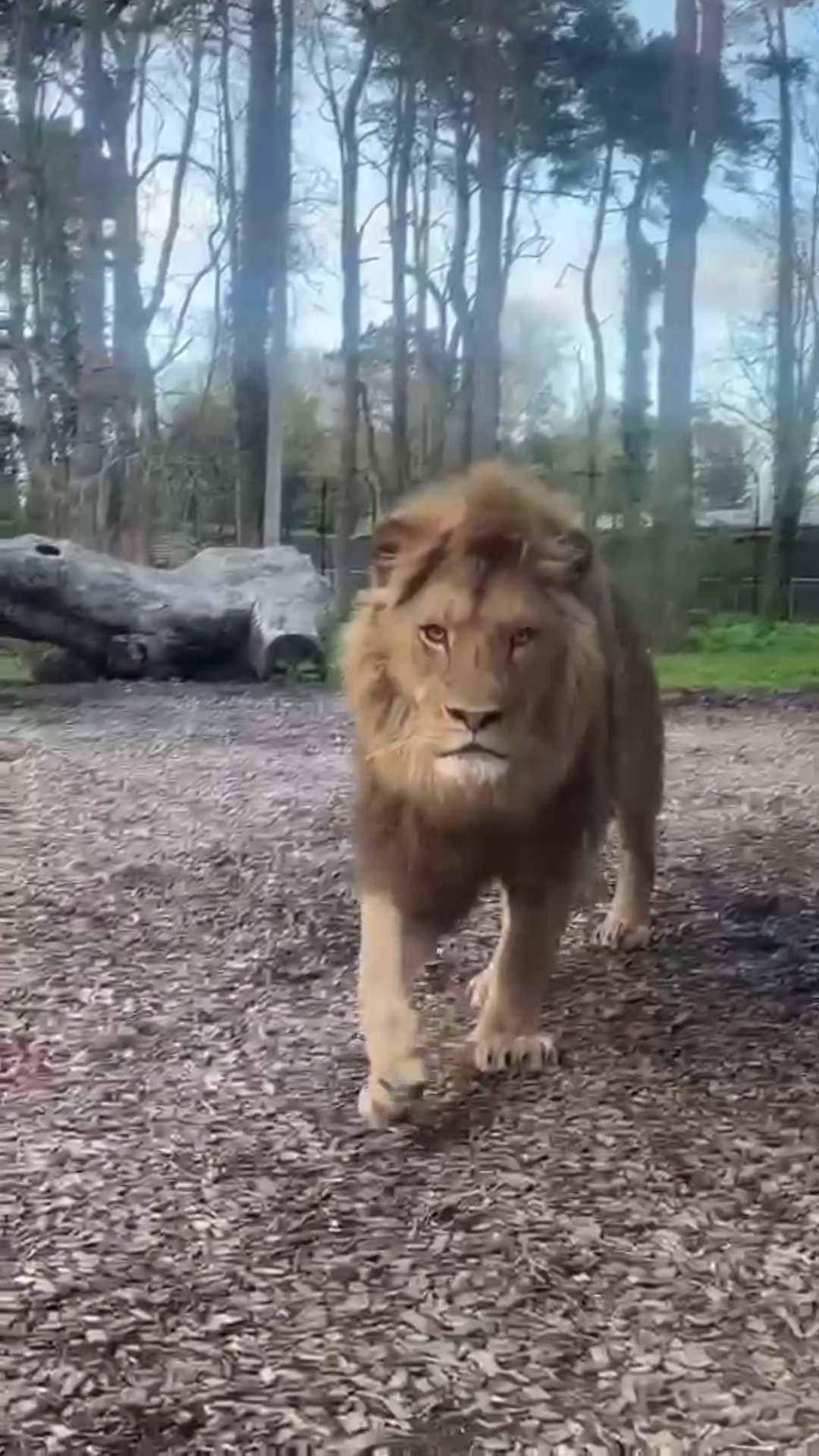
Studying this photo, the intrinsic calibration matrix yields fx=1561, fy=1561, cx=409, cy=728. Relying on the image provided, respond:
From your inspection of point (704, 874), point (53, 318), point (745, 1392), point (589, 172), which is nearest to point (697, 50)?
point (589, 172)

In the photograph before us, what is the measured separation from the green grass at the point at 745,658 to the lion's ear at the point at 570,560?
0.17 metres

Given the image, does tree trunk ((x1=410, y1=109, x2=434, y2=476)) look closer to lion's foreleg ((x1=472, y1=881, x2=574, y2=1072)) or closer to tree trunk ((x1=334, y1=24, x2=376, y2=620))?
tree trunk ((x1=334, y1=24, x2=376, y2=620))

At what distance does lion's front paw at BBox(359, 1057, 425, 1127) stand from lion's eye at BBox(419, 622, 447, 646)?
0.31 meters

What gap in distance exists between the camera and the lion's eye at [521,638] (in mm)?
1125

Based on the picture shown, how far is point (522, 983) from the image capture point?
1242 mm

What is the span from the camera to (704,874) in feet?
4.67

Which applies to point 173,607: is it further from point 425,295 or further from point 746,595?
point 746,595

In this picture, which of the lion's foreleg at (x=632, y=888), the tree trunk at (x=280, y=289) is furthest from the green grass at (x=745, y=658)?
the tree trunk at (x=280, y=289)

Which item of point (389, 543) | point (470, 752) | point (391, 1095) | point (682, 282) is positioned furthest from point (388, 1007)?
point (682, 282)

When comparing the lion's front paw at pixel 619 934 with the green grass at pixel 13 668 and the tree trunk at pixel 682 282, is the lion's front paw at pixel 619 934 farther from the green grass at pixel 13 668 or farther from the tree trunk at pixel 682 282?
the green grass at pixel 13 668

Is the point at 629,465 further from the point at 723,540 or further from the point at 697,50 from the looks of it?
the point at 697,50

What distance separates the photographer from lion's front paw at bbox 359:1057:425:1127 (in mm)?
1139

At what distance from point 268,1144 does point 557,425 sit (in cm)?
64

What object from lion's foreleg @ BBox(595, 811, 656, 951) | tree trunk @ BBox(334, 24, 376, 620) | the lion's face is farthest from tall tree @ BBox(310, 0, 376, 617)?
lion's foreleg @ BBox(595, 811, 656, 951)
